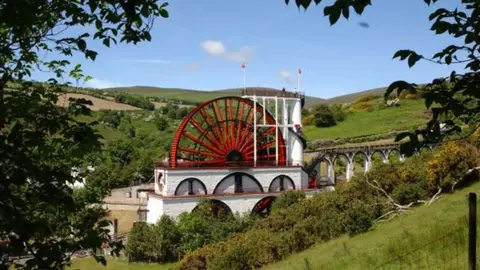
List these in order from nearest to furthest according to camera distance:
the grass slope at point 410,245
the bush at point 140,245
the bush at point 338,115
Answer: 1. the grass slope at point 410,245
2. the bush at point 140,245
3. the bush at point 338,115

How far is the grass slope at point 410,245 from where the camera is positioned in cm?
811

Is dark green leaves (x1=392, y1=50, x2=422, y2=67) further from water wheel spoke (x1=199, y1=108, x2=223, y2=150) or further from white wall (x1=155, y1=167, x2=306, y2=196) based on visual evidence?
water wheel spoke (x1=199, y1=108, x2=223, y2=150)

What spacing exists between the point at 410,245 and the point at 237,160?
67.1 ft

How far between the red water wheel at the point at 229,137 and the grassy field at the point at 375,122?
2508 cm

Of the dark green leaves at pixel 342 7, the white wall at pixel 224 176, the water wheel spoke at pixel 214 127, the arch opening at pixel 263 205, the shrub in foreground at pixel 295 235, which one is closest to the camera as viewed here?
the dark green leaves at pixel 342 7

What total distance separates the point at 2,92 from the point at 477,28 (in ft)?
10.0

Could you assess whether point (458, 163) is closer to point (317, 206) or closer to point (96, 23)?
point (317, 206)

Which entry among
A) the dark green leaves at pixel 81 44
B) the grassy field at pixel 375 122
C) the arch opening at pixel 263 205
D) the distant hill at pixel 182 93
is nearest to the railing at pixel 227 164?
the arch opening at pixel 263 205

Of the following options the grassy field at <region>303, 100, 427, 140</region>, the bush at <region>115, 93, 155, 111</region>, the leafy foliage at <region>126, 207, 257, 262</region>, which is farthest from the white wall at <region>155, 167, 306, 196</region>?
the bush at <region>115, 93, 155, 111</region>

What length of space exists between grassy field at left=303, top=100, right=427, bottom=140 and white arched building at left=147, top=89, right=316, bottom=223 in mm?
24532

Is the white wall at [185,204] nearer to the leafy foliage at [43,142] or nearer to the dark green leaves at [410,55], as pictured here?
the leafy foliage at [43,142]

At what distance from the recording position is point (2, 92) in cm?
343

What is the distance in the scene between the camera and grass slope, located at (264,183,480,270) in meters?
8.11

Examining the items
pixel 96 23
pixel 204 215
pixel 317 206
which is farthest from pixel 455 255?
pixel 204 215
